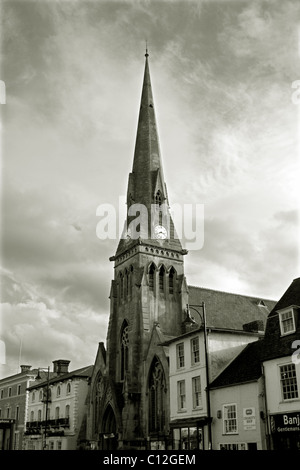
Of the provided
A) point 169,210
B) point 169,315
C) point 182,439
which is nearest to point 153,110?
point 169,210

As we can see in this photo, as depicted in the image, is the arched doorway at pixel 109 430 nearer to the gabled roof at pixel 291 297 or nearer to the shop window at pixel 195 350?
the shop window at pixel 195 350

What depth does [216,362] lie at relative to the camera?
106ft

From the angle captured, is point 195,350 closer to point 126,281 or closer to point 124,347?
point 124,347

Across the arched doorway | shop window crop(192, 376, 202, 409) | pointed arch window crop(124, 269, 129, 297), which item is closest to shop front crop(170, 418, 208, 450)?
shop window crop(192, 376, 202, 409)

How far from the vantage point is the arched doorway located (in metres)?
47.2

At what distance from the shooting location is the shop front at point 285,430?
24062 mm

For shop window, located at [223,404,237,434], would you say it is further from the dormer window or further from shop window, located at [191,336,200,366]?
the dormer window

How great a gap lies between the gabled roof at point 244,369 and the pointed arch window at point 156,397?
12244 millimetres

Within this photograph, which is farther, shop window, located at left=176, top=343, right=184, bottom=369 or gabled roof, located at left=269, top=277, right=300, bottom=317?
shop window, located at left=176, top=343, right=184, bottom=369

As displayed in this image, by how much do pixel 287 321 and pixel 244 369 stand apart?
4.30 metres

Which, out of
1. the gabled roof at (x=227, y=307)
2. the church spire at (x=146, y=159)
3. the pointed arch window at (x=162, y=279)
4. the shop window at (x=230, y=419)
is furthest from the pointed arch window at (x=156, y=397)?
the church spire at (x=146, y=159)

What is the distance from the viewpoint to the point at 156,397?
4378 centimetres
